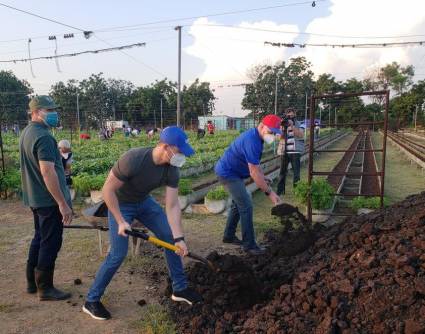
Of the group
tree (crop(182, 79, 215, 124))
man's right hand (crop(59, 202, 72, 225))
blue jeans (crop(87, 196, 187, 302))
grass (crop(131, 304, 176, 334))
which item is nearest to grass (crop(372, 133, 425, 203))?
blue jeans (crop(87, 196, 187, 302))

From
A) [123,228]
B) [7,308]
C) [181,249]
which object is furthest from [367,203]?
[7,308]

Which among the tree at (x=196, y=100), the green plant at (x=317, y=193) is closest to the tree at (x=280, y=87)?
the tree at (x=196, y=100)

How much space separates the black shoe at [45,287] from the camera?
13.3 ft

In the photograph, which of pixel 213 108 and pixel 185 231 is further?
pixel 213 108

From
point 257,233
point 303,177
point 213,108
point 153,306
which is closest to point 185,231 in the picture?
point 257,233

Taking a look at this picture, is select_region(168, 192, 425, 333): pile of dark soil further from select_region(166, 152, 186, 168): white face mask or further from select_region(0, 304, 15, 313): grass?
select_region(0, 304, 15, 313): grass

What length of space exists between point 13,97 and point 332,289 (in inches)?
2388

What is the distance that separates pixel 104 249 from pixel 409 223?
3.87m

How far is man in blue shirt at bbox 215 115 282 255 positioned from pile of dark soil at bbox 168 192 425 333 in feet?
3.09

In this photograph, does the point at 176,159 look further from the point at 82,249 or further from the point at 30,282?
the point at 82,249

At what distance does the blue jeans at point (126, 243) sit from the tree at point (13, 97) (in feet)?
160

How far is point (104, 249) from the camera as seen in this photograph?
562 cm

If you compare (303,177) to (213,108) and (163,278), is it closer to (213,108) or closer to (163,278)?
(163,278)

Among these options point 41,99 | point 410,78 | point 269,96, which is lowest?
point 41,99
